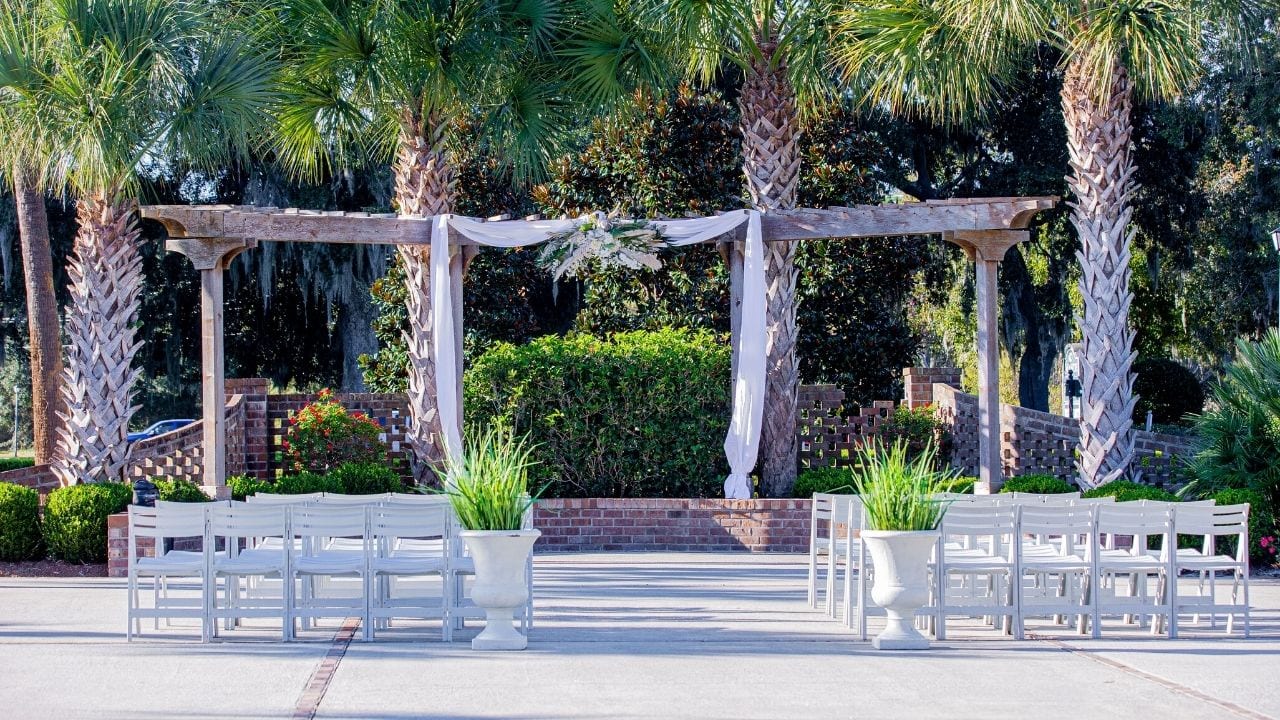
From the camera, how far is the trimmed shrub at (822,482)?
15758 millimetres

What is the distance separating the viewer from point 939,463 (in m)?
18.0

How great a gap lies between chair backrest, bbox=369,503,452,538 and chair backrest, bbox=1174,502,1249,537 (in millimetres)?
4794

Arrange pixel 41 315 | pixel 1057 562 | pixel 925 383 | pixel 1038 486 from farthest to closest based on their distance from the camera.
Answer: pixel 41 315 → pixel 925 383 → pixel 1038 486 → pixel 1057 562

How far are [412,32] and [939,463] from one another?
8319mm

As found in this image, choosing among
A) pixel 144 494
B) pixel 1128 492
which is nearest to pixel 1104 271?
pixel 1128 492

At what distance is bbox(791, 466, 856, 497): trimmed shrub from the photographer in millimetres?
15758

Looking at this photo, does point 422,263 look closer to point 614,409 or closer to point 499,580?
point 614,409

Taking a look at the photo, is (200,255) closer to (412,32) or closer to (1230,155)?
(412,32)

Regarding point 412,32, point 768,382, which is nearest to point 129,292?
point 412,32

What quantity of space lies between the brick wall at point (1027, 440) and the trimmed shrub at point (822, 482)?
2.15 meters

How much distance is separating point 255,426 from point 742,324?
6882mm

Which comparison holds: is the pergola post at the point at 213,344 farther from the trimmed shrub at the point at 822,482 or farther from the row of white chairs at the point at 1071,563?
the row of white chairs at the point at 1071,563

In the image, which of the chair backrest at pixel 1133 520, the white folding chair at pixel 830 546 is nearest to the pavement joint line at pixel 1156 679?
the chair backrest at pixel 1133 520

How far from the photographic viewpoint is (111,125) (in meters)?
13.0
